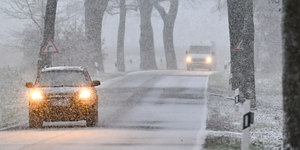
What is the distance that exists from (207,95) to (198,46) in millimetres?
19549

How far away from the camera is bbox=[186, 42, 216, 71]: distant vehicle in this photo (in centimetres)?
3991

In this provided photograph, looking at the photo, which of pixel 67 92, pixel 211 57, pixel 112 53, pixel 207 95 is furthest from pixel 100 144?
pixel 112 53

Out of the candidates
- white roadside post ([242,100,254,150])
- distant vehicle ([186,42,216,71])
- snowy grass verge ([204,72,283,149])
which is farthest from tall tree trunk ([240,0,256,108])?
distant vehicle ([186,42,216,71])

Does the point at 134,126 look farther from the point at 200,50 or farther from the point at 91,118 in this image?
the point at 200,50

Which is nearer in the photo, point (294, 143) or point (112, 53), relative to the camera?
point (294, 143)

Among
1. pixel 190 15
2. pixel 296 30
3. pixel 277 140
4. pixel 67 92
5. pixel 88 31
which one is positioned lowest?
pixel 277 140

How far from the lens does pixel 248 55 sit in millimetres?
18844

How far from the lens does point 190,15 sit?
115312 mm

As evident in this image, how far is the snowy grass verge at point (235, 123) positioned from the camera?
34.4 ft

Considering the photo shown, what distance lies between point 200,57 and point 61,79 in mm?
27556

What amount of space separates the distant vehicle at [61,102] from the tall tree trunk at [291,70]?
5.92 meters

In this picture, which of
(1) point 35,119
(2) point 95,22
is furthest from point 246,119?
(2) point 95,22

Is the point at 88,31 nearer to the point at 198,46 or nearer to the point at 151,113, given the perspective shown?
the point at 198,46

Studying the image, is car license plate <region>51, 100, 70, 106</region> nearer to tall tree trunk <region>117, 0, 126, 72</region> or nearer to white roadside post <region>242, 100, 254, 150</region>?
white roadside post <region>242, 100, 254, 150</region>
